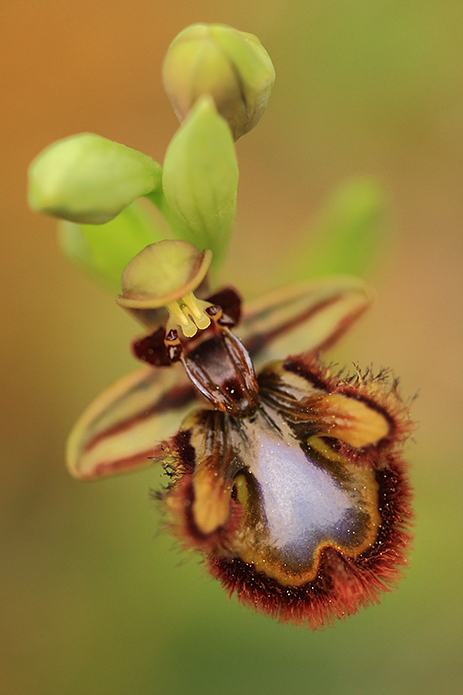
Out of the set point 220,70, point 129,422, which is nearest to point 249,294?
point 129,422

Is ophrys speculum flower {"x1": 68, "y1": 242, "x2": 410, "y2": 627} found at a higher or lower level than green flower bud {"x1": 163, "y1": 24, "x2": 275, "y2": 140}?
lower

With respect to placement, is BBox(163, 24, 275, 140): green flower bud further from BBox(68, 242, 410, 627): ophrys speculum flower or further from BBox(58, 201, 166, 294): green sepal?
BBox(58, 201, 166, 294): green sepal

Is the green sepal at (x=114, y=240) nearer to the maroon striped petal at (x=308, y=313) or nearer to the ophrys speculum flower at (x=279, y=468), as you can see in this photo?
the ophrys speculum flower at (x=279, y=468)

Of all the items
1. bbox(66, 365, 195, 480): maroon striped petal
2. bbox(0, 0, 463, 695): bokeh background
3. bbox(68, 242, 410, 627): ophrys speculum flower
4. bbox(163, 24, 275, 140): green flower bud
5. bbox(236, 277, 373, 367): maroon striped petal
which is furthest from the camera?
bbox(0, 0, 463, 695): bokeh background

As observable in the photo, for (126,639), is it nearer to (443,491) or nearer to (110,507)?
(110,507)

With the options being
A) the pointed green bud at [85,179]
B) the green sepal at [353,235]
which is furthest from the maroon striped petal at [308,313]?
the pointed green bud at [85,179]

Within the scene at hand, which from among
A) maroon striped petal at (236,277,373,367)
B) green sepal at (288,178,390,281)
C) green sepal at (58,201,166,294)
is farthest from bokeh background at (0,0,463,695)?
green sepal at (58,201,166,294)
